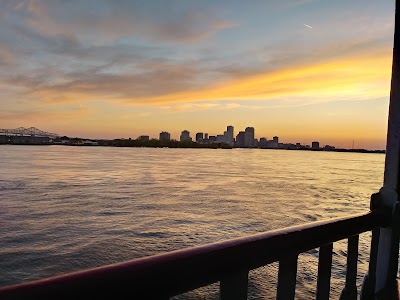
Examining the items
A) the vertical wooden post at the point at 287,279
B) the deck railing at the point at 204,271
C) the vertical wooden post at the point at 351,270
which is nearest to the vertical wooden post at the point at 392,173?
the vertical wooden post at the point at 351,270

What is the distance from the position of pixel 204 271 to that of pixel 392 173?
2.01 meters

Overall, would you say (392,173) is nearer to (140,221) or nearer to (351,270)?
(351,270)

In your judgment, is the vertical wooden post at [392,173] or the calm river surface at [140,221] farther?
the calm river surface at [140,221]

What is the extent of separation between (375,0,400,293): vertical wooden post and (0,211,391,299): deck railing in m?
0.87

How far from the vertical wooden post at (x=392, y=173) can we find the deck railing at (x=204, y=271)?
0.87 meters

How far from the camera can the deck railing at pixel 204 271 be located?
896 millimetres

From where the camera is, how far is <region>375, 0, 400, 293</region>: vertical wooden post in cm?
255

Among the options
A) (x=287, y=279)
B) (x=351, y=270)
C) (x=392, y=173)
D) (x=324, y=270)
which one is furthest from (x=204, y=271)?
(x=392, y=173)

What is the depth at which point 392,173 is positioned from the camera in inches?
102

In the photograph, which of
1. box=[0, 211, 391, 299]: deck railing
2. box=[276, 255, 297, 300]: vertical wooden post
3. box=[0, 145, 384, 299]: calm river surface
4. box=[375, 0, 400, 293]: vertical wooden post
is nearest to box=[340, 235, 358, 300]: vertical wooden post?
box=[0, 211, 391, 299]: deck railing

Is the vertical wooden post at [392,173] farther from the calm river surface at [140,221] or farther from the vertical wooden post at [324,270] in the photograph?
the calm river surface at [140,221]

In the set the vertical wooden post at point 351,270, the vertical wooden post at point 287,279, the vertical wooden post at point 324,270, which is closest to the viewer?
the vertical wooden post at point 287,279

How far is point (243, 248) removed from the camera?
4.25ft

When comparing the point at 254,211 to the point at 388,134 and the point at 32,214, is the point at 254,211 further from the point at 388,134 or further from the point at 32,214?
the point at 388,134
